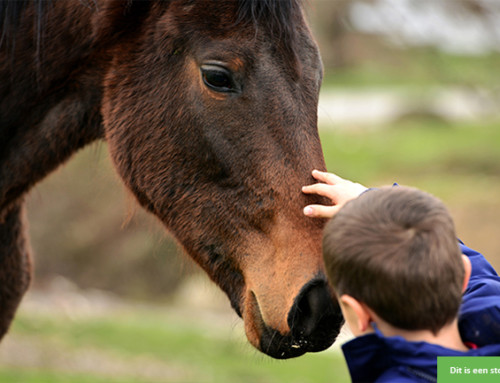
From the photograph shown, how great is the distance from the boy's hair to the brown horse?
0.49 metres

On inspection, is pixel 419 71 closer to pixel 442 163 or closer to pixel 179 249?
pixel 442 163

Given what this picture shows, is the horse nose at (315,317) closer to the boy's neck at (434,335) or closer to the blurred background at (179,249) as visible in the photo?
the boy's neck at (434,335)

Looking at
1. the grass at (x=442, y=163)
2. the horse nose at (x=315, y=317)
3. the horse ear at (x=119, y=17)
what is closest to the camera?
the horse nose at (x=315, y=317)

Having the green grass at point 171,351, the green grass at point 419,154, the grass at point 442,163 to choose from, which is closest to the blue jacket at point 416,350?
the green grass at point 171,351

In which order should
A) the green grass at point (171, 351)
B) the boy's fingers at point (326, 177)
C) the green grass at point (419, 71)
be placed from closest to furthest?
the boy's fingers at point (326, 177) < the green grass at point (171, 351) < the green grass at point (419, 71)

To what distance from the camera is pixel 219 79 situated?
8.93ft

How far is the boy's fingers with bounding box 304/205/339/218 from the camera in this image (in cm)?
240

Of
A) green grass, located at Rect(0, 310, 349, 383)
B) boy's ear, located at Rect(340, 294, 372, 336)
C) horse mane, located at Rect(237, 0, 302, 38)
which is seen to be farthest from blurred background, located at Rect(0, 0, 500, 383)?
boy's ear, located at Rect(340, 294, 372, 336)

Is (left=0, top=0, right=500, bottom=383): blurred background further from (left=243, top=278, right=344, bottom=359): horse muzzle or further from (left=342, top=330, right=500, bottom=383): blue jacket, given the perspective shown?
(left=342, top=330, right=500, bottom=383): blue jacket

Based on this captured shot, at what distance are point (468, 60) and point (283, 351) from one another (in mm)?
12308

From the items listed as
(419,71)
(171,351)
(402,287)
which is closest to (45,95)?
(402,287)

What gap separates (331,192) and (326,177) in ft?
0.32

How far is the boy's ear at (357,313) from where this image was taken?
1.94m

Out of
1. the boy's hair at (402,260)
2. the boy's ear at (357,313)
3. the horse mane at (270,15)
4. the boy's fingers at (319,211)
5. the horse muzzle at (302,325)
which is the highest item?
the horse mane at (270,15)
